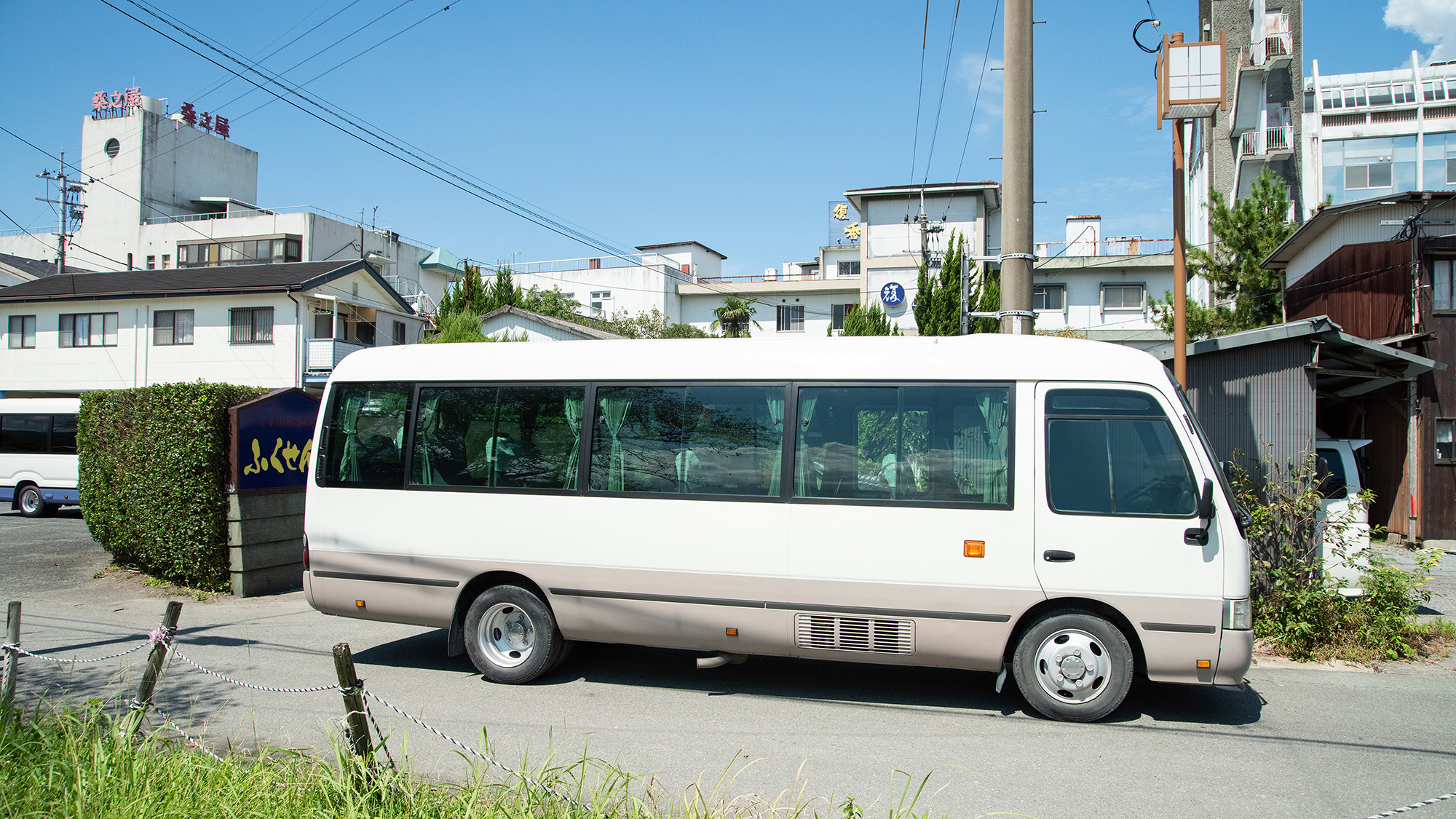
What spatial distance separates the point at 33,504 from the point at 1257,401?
1035 inches

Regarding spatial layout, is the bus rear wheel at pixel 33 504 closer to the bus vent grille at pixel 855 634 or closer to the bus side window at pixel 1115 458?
the bus vent grille at pixel 855 634

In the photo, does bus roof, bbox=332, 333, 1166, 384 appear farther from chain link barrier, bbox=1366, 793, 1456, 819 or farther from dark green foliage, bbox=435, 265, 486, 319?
dark green foliage, bbox=435, 265, 486, 319

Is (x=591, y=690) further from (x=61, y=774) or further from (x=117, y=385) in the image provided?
(x=117, y=385)

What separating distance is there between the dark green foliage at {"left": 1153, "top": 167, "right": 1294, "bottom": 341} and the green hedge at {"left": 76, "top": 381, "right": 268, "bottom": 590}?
19687 mm

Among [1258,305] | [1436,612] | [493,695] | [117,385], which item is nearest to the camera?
[493,695]

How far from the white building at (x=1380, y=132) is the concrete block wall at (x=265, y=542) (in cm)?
3121

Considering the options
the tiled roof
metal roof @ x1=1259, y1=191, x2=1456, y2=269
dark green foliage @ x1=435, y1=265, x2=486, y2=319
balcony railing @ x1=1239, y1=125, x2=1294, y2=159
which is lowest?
metal roof @ x1=1259, y1=191, x2=1456, y2=269

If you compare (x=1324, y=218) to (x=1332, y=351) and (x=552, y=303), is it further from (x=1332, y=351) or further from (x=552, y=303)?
(x=552, y=303)

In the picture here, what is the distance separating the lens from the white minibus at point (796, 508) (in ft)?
19.1

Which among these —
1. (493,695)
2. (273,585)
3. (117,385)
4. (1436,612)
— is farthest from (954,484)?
(117,385)

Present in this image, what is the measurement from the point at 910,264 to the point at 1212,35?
1529cm

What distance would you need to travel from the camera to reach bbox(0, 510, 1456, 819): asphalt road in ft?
15.6

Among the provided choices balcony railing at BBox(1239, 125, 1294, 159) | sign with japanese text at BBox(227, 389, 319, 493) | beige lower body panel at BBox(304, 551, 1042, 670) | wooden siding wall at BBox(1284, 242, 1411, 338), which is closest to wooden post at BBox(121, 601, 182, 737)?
beige lower body panel at BBox(304, 551, 1042, 670)

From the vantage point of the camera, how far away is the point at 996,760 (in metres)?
5.18
